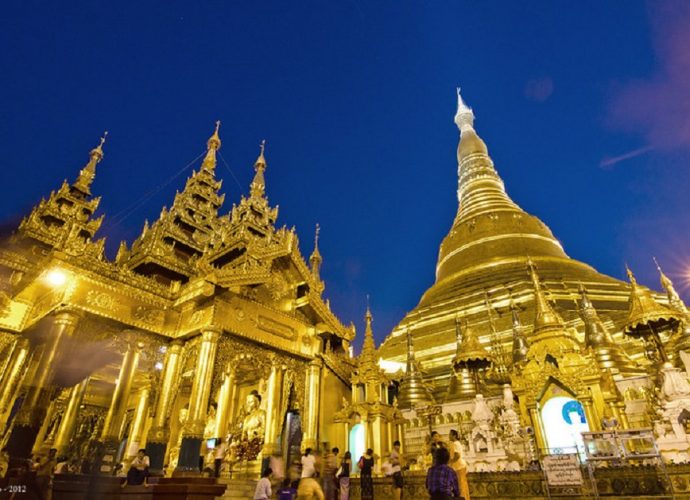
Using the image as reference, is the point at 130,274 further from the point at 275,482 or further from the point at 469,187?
the point at 469,187

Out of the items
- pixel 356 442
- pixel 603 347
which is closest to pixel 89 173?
pixel 356 442

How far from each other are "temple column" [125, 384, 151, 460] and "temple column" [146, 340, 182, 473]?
0.59 meters

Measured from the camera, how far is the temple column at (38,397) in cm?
790

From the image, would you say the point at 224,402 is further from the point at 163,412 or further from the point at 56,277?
the point at 56,277

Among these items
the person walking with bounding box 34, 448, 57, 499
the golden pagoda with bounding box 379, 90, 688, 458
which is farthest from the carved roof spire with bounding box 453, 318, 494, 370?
the person walking with bounding box 34, 448, 57, 499

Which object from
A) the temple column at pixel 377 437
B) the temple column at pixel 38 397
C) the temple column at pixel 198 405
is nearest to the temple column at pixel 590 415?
the temple column at pixel 377 437

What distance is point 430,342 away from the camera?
69.2 feet

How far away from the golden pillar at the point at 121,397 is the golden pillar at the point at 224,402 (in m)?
2.47

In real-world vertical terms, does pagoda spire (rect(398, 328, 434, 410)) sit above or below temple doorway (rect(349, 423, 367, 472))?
above

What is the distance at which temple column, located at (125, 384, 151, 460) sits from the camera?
30.8 feet

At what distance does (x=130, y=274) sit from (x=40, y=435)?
3885 millimetres

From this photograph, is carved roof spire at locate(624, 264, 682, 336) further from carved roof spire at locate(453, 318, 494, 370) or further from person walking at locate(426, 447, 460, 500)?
person walking at locate(426, 447, 460, 500)

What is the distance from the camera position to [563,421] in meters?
10.6

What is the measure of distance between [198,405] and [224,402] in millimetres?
3415
